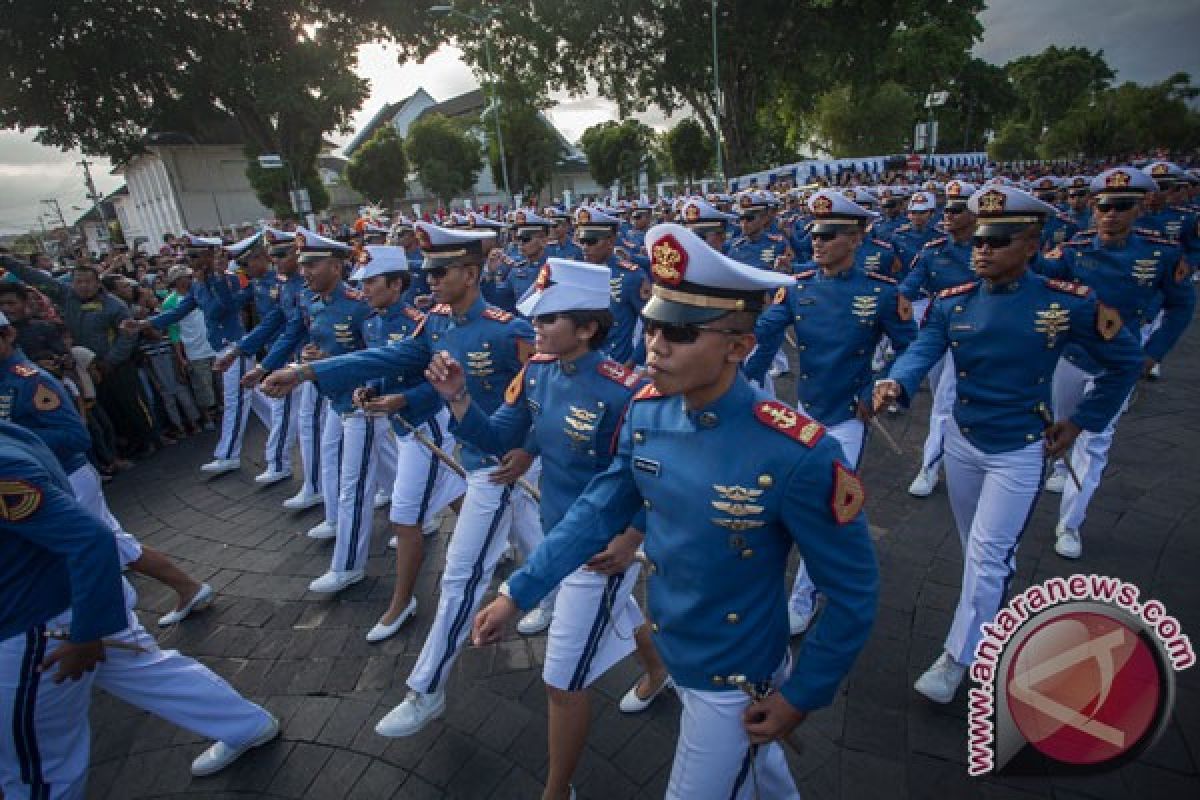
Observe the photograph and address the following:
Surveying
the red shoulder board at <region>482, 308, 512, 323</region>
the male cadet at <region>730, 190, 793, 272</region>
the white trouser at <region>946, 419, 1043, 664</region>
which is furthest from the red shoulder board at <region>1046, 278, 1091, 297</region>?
the male cadet at <region>730, 190, 793, 272</region>

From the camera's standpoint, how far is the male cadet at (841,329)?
176 inches

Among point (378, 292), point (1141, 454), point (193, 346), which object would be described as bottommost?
point (1141, 454)

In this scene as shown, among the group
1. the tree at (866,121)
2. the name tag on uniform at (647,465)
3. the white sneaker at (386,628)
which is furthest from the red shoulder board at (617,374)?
the tree at (866,121)

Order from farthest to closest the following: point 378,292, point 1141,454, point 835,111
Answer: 1. point 835,111
2. point 1141,454
3. point 378,292

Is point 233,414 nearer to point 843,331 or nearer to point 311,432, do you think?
point 311,432

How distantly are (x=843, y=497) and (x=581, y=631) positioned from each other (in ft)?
5.16

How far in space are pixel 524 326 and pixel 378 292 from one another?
1.52 meters

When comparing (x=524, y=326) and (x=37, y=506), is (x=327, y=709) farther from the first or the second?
(x=524, y=326)

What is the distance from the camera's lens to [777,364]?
10.1m

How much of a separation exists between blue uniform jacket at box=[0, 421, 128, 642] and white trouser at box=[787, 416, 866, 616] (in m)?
3.96

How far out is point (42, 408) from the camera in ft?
13.0

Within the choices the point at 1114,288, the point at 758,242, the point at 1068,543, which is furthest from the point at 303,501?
the point at 1114,288

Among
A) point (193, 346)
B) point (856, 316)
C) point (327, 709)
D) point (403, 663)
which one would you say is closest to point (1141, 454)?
point (856, 316)

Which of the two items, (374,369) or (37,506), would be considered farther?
(374,369)
